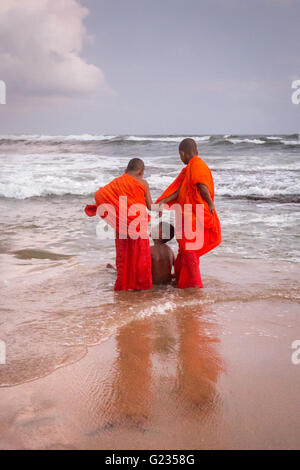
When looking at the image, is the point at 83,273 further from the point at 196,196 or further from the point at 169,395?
the point at 169,395

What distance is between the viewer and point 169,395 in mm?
2332

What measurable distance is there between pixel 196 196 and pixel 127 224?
0.75 metres

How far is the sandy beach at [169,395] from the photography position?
1970 millimetres

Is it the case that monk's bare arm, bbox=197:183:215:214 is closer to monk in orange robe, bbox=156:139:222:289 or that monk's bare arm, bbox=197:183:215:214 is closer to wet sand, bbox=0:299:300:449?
monk in orange robe, bbox=156:139:222:289

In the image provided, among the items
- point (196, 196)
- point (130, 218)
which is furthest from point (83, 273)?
point (196, 196)

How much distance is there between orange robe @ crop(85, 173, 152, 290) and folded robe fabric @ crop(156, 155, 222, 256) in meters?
0.40

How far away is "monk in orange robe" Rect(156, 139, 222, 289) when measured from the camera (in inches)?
167

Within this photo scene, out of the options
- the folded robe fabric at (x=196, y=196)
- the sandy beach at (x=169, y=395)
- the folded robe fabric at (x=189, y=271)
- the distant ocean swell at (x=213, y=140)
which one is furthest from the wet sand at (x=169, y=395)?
the distant ocean swell at (x=213, y=140)

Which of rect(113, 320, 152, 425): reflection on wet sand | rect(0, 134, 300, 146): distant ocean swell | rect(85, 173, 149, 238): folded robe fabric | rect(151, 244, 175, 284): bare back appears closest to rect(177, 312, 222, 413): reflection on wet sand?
rect(113, 320, 152, 425): reflection on wet sand

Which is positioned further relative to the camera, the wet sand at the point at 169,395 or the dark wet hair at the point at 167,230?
the dark wet hair at the point at 167,230

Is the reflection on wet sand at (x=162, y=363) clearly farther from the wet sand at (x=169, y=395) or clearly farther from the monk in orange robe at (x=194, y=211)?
the monk in orange robe at (x=194, y=211)

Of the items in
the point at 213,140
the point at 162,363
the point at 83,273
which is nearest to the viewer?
the point at 162,363

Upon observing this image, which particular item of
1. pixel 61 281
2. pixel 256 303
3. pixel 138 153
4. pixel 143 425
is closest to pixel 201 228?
pixel 256 303

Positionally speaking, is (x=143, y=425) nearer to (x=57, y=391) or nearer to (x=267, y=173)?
(x=57, y=391)
